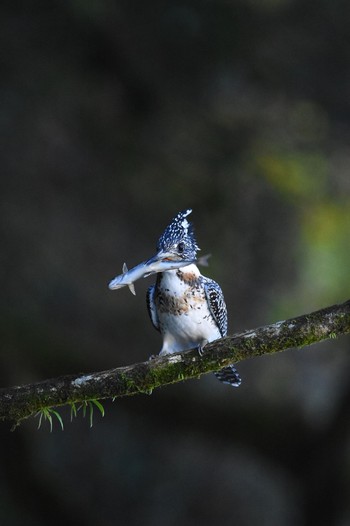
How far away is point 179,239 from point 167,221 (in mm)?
3013

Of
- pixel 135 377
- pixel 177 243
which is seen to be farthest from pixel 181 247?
pixel 135 377

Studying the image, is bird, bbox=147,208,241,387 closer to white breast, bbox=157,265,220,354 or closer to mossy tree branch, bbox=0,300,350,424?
white breast, bbox=157,265,220,354

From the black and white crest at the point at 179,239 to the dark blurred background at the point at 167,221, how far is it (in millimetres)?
2495

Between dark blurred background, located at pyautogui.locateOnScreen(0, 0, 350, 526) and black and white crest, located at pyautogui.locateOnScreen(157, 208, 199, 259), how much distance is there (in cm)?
250

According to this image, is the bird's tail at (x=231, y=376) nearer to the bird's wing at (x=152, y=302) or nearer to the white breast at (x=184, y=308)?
the white breast at (x=184, y=308)

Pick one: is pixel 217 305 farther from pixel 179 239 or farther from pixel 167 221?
pixel 167 221

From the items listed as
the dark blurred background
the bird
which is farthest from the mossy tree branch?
the dark blurred background

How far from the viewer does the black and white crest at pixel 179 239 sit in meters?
3.81

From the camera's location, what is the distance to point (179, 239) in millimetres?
3873

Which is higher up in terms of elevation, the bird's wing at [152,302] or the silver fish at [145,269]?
the bird's wing at [152,302]

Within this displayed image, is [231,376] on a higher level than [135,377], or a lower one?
higher

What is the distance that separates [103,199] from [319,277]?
2027 millimetres

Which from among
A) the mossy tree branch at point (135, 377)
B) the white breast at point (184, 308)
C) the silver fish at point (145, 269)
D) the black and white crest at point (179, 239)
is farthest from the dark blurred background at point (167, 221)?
the mossy tree branch at point (135, 377)

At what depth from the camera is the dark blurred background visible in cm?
640
